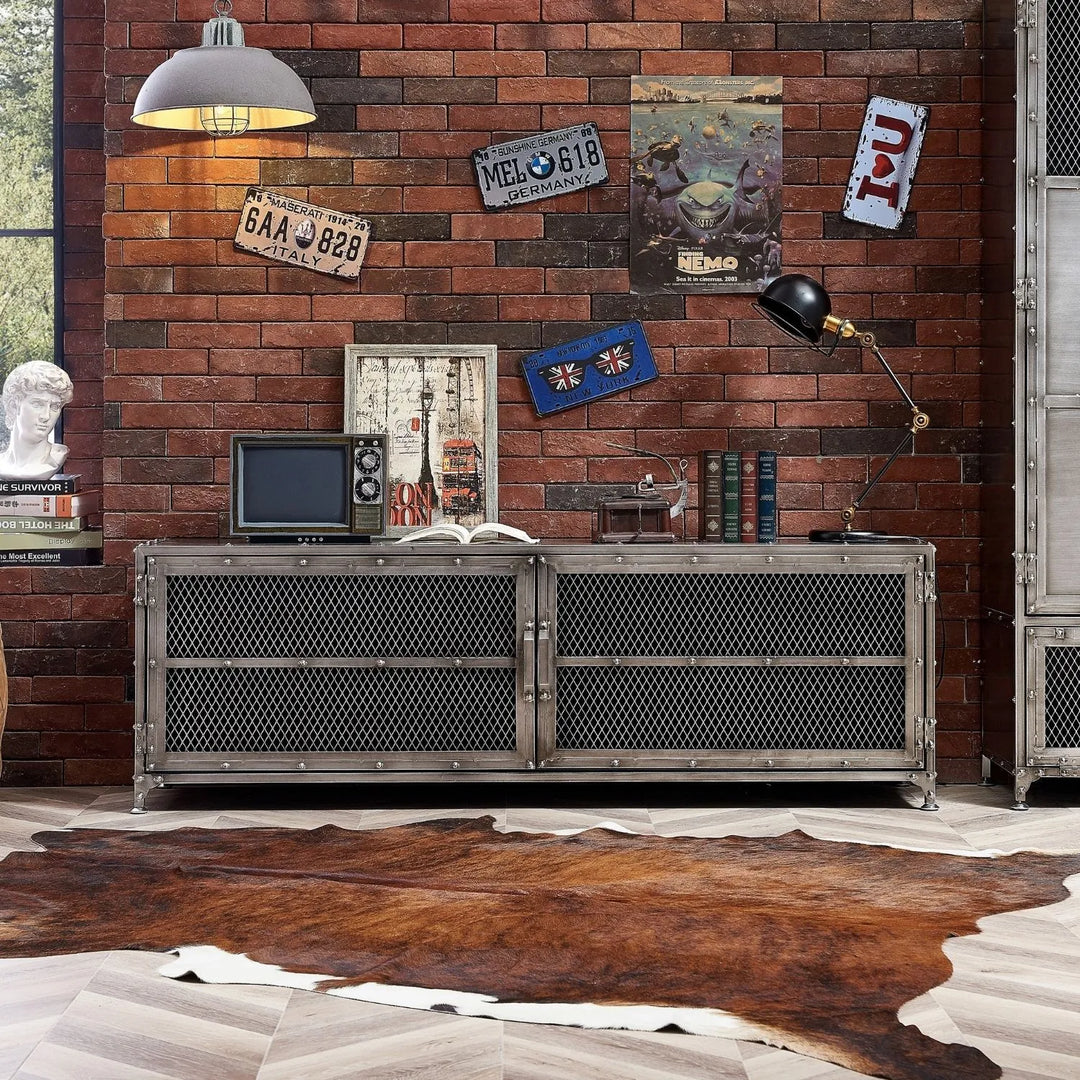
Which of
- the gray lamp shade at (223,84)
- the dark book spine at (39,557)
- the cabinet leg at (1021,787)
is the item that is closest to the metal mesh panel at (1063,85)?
the cabinet leg at (1021,787)

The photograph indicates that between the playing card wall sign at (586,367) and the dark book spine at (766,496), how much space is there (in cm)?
52

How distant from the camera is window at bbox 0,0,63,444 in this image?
168 inches

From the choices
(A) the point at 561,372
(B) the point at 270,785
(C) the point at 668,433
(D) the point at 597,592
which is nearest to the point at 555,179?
(A) the point at 561,372

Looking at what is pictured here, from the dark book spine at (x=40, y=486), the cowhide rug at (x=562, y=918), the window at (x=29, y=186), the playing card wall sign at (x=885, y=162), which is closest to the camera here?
the cowhide rug at (x=562, y=918)

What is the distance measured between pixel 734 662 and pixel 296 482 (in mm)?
1325

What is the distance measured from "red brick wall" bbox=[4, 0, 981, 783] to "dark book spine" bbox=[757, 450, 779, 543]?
0.91 feet

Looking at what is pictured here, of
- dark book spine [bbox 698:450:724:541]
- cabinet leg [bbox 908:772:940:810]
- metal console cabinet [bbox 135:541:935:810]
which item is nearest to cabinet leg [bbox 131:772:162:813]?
metal console cabinet [bbox 135:541:935:810]

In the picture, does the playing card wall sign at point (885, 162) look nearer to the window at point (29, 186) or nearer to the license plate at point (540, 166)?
the license plate at point (540, 166)

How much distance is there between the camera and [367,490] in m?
3.68

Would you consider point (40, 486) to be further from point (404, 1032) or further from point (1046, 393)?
point (1046, 393)

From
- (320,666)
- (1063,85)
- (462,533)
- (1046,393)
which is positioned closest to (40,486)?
(320,666)

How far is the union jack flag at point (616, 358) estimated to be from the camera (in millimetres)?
4023

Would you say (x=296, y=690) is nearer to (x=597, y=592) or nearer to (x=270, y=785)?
(x=270, y=785)

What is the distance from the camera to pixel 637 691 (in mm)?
3590
